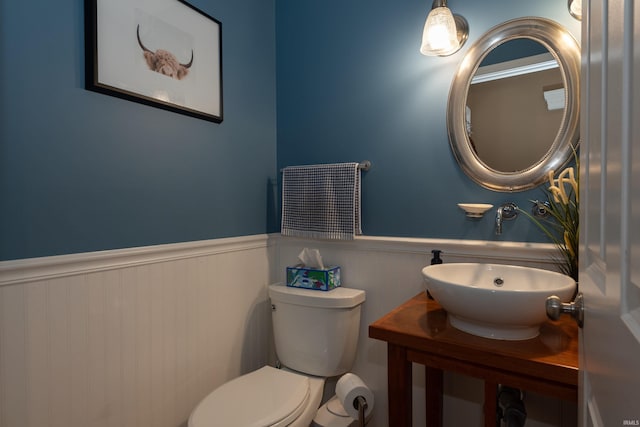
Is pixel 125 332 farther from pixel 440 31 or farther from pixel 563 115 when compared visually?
pixel 563 115

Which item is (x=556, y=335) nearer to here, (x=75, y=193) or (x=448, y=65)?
(x=448, y=65)

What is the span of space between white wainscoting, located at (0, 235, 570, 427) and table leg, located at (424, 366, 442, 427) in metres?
0.10

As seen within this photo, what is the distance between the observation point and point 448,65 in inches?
55.9

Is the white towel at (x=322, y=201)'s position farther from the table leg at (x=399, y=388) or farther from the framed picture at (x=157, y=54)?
the table leg at (x=399, y=388)

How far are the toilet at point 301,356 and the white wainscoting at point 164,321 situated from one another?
0.54 feet

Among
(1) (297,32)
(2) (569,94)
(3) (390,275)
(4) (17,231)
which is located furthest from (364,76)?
(4) (17,231)

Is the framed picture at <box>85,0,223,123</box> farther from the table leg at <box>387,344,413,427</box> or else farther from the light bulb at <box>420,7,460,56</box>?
the table leg at <box>387,344,413,427</box>

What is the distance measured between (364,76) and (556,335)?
4.16 ft

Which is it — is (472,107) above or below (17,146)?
above

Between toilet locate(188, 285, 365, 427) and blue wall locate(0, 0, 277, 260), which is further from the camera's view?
toilet locate(188, 285, 365, 427)

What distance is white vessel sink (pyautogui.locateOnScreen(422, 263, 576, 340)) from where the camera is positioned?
2.78 feet

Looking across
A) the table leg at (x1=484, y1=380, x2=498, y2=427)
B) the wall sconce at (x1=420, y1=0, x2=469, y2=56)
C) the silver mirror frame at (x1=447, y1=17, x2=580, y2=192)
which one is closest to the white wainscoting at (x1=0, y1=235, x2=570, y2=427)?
the silver mirror frame at (x1=447, y1=17, x2=580, y2=192)

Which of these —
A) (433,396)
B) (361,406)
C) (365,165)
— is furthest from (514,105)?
(361,406)

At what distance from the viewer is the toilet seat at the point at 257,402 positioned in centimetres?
111
